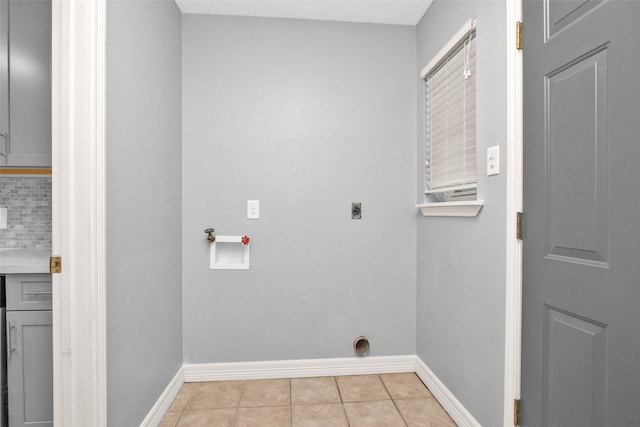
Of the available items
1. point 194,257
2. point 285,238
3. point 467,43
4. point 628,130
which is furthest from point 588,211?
point 194,257

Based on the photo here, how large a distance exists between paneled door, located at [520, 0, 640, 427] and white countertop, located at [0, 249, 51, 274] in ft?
6.58

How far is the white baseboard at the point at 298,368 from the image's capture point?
2129 mm

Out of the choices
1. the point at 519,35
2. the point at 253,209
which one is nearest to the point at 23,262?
the point at 253,209

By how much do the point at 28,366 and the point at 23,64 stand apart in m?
1.35

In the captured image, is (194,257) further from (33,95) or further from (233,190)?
(33,95)

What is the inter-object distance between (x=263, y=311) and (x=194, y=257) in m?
0.60

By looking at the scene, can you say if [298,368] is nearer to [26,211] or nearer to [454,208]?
[454,208]

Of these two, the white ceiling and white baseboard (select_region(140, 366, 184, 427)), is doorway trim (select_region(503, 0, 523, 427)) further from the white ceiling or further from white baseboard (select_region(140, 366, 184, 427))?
white baseboard (select_region(140, 366, 184, 427))

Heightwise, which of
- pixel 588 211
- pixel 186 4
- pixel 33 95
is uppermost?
pixel 186 4

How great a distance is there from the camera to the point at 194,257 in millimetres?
2146

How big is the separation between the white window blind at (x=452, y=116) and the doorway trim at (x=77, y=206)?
5.37ft

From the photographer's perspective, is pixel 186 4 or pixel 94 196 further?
pixel 186 4

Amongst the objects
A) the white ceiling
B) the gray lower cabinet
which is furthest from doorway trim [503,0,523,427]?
the gray lower cabinet

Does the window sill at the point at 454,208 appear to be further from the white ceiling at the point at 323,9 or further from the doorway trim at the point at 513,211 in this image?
the white ceiling at the point at 323,9
